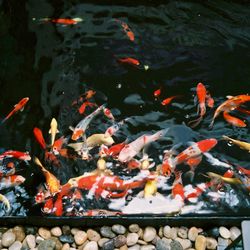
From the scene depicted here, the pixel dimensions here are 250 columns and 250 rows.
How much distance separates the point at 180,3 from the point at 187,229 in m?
1.50

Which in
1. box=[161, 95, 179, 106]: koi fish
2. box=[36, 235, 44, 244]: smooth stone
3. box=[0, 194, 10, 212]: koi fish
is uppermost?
box=[161, 95, 179, 106]: koi fish

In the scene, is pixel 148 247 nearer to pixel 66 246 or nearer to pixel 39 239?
pixel 66 246

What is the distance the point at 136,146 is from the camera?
7.79ft

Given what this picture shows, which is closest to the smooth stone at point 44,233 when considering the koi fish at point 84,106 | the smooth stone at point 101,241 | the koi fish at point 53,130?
the smooth stone at point 101,241

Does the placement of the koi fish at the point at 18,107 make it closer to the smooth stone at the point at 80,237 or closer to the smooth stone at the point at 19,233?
the smooth stone at the point at 19,233

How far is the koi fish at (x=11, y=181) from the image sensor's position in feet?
7.41

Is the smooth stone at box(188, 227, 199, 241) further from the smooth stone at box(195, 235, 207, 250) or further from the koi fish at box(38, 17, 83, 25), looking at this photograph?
the koi fish at box(38, 17, 83, 25)

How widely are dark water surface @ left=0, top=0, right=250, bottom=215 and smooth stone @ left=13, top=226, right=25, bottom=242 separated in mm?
80

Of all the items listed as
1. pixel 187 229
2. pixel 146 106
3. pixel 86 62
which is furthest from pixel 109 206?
pixel 86 62

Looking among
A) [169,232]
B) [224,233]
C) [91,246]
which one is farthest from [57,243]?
[224,233]

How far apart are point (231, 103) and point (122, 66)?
2.08 ft

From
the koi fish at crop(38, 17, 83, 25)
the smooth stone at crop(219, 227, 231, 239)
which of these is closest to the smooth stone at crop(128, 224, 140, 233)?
the smooth stone at crop(219, 227, 231, 239)

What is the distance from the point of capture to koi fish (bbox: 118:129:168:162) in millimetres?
2344

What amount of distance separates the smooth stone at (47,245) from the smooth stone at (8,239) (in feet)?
0.41
